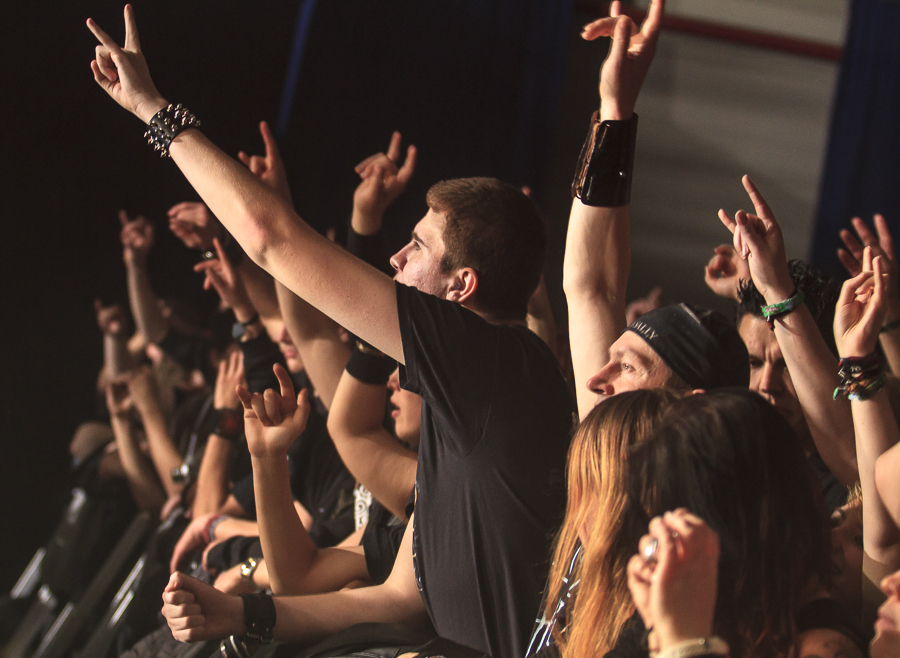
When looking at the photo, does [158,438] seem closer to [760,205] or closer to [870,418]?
[760,205]

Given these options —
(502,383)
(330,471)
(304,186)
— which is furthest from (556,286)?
(304,186)

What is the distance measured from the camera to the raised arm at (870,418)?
3.00ft

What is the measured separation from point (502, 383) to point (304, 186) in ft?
8.24

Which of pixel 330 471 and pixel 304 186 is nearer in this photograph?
pixel 330 471

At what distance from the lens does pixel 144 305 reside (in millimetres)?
2838

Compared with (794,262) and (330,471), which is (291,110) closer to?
(330,471)

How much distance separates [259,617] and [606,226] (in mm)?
732

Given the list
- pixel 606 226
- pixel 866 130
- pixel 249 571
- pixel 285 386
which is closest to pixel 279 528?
pixel 285 386

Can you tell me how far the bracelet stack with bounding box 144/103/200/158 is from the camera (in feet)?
3.36

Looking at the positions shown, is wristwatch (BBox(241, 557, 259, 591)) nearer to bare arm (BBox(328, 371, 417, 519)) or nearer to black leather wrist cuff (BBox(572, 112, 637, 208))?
bare arm (BBox(328, 371, 417, 519))

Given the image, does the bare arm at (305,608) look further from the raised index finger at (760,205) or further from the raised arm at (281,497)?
the raised index finger at (760,205)

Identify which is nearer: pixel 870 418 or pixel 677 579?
pixel 677 579

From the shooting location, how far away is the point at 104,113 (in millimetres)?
3365

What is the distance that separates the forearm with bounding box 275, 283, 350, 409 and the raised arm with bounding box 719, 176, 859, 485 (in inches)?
32.5
